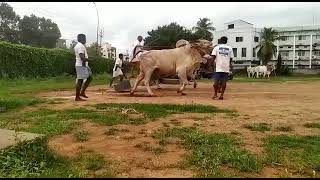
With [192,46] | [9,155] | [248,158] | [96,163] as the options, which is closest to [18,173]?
[9,155]

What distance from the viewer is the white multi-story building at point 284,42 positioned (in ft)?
269

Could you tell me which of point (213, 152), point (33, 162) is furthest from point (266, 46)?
point (33, 162)

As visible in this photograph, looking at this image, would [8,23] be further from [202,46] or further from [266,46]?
[202,46]

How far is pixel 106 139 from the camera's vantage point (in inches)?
249

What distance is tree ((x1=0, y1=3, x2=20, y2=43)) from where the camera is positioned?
7650 centimetres

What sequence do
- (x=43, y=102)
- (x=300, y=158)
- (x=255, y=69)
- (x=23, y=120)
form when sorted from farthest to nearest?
1. (x=255, y=69)
2. (x=43, y=102)
3. (x=23, y=120)
4. (x=300, y=158)

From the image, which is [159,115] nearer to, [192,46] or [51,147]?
[51,147]

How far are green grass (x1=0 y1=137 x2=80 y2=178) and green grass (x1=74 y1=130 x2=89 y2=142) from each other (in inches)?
35.3

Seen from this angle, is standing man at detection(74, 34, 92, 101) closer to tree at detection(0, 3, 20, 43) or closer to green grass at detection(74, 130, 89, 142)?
green grass at detection(74, 130, 89, 142)

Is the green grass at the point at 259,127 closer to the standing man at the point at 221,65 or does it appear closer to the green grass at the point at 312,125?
the green grass at the point at 312,125

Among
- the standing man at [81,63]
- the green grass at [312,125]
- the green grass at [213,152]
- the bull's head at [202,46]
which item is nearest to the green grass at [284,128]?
the green grass at [312,125]

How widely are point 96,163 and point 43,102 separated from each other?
6270mm

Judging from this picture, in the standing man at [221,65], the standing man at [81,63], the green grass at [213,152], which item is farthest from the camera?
the standing man at [221,65]

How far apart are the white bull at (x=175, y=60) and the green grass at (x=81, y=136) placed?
660 cm
